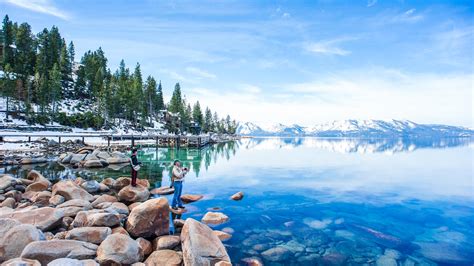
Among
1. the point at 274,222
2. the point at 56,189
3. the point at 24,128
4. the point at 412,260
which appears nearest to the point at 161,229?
the point at 274,222

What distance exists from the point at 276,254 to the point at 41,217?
340 inches

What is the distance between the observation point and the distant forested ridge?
7875 cm

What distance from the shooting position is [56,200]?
14.0m

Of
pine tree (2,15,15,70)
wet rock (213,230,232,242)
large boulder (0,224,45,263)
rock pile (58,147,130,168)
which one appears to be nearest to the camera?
large boulder (0,224,45,263)

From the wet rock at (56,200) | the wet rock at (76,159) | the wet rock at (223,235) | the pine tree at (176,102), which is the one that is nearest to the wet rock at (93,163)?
the wet rock at (76,159)

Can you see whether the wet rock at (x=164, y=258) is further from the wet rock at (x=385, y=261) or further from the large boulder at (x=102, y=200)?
the wet rock at (x=385, y=261)

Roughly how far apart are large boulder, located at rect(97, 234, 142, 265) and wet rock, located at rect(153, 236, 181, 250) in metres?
1.09

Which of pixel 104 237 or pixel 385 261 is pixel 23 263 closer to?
pixel 104 237

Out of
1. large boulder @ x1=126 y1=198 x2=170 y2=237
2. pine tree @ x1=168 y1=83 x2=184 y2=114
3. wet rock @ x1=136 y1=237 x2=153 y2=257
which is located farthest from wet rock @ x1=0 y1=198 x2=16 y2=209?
pine tree @ x1=168 y1=83 x2=184 y2=114

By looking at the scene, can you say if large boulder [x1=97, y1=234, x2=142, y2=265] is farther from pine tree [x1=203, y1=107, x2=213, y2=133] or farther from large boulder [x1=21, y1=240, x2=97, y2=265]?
pine tree [x1=203, y1=107, x2=213, y2=133]

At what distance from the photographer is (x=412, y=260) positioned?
1086 cm

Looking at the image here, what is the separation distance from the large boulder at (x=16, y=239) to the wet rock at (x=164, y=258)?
3279 mm

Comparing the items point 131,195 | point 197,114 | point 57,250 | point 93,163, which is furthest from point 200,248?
point 197,114

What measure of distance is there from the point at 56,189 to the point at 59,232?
5957mm
